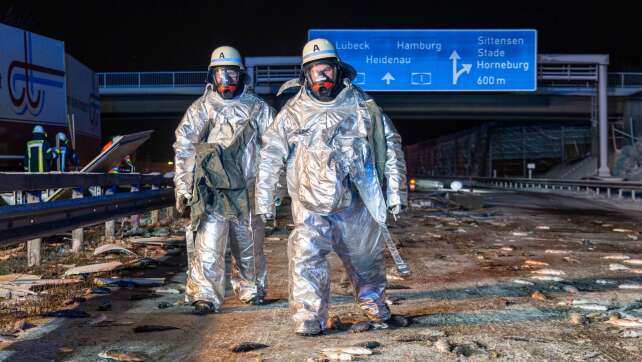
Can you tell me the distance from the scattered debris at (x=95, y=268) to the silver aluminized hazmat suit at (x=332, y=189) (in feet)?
10.6

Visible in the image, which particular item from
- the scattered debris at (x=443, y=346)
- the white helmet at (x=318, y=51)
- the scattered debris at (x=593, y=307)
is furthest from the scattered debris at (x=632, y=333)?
the white helmet at (x=318, y=51)

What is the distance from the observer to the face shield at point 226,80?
19.8ft

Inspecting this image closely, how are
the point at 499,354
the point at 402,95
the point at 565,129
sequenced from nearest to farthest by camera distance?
the point at 499,354, the point at 402,95, the point at 565,129

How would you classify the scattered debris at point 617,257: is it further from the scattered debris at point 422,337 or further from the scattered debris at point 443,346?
the scattered debris at point 443,346

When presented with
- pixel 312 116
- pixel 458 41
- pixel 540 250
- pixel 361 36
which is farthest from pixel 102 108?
pixel 312 116

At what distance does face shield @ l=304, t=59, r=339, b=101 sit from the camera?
4938 millimetres

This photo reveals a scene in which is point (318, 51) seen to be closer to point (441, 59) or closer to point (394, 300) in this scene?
point (394, 300)

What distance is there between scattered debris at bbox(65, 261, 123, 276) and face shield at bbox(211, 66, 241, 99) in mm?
2686

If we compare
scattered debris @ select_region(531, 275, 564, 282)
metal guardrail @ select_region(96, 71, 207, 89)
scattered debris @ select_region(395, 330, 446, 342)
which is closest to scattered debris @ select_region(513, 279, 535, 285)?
scattered debris @ select_region(531, 275, 564, 282)

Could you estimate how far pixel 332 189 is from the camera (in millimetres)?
4730

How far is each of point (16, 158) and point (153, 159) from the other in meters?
43.4

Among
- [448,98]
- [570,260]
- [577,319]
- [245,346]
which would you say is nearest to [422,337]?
[245,346]

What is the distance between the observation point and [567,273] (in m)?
7.32

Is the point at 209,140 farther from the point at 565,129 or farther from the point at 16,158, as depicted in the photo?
the point at 565,129
